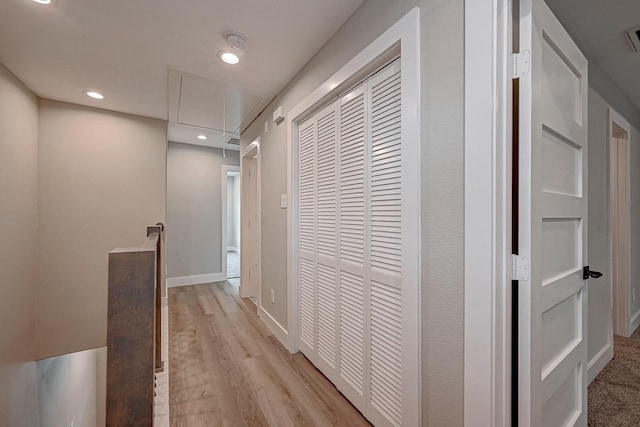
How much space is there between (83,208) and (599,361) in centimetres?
531

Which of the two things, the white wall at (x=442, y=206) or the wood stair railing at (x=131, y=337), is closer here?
the wood stair railing at (x=131, y=337)

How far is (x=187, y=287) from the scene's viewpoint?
4.60 metres

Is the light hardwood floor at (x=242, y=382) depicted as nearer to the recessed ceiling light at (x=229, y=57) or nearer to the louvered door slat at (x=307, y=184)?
the louvered door slat at (x=307, y=184)

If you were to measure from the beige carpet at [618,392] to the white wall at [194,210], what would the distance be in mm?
4932

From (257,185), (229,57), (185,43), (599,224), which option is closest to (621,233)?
(599,224)

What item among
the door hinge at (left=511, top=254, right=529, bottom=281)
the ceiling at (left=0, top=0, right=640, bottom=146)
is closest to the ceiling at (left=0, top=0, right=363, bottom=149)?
the ceiling at (left=0, top=0, right=640, bottom=146)

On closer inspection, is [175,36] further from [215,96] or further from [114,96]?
[114,96]

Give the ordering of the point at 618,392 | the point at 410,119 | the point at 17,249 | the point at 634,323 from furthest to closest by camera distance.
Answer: the point at 634,323 → the point at 17,249 → the point at 618,392 → the point at 410,119

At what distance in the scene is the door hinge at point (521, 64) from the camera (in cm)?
98

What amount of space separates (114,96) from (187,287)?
3008 mm

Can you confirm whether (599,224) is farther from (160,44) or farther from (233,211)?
(233,211)

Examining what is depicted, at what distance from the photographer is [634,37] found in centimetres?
181

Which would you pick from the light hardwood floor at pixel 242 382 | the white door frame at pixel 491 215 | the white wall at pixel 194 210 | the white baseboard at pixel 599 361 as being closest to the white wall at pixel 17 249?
the light hardwood floor at pixel 242 382

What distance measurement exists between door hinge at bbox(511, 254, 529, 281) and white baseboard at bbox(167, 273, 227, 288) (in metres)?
4.88
